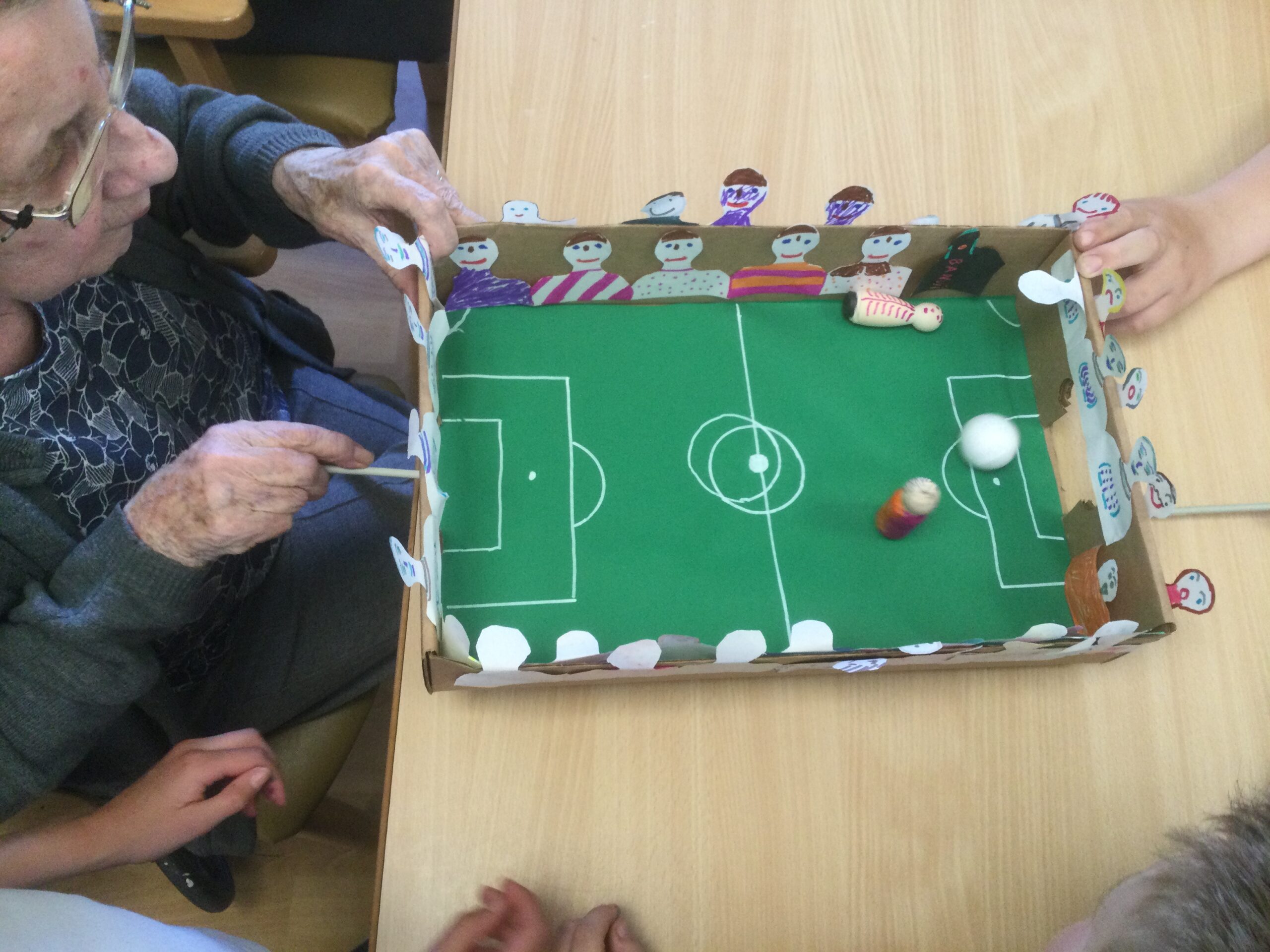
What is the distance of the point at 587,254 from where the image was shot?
71 cm

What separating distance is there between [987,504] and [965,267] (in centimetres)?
23

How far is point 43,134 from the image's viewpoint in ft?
1.83

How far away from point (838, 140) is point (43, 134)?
74 cm

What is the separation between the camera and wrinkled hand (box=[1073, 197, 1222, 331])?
73 centimetres

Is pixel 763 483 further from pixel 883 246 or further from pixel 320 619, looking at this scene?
pixel 320 619

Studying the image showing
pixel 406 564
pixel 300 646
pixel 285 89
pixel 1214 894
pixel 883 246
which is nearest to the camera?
pixel 1214 894

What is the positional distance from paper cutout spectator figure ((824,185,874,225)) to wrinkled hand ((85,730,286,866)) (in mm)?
733

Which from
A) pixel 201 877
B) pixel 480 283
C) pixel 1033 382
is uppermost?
pixel 480 283

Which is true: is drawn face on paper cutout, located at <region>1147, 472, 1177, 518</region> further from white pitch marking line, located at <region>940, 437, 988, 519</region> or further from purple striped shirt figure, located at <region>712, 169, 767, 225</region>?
purple striped shirt figure, located at <region>712, 169, 767, 225</region>

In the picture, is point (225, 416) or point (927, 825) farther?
point (225, 416)

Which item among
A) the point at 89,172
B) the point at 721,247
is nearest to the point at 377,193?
the point at 89,172

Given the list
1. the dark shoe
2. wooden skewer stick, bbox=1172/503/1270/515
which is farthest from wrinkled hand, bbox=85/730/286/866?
wooden skewer stick, bbox=1172/503/1270/515

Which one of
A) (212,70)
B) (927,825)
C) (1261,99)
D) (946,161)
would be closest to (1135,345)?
(946,161)

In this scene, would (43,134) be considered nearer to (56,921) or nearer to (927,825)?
(56,921)
